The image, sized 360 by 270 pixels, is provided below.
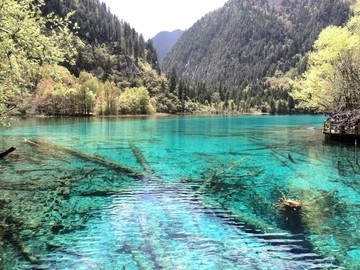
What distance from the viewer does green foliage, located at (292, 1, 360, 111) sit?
45906 millimetres

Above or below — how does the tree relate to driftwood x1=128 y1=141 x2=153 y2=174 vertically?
above

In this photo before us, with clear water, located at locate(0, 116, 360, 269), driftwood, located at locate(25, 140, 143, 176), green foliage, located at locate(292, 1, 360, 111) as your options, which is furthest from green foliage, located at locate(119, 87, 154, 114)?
clear water, located at locate(0, 116, 360, 269)

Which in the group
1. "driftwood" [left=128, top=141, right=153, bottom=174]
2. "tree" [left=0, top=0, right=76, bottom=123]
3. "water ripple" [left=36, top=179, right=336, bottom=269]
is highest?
"tree" [left=0, top=0, right=76, bottom=123]

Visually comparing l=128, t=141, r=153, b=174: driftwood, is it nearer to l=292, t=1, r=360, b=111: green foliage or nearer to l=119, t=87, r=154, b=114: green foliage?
l=292, t=1, r=360, b=111: green foliage

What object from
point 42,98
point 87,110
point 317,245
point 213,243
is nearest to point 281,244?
point 317,245

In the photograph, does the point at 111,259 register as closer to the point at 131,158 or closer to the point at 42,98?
the point at 131,158

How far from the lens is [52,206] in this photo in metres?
17.3

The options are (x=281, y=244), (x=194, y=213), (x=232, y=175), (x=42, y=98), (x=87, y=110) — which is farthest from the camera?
(x=87, y=110)

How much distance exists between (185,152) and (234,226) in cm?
2515

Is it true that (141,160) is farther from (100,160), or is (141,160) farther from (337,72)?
(337,72)

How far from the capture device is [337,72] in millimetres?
51469

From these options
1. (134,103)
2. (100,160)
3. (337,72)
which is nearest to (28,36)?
(100,160)

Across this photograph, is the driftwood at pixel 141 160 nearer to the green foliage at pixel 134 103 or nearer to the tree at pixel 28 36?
the tree at pixel 28 36

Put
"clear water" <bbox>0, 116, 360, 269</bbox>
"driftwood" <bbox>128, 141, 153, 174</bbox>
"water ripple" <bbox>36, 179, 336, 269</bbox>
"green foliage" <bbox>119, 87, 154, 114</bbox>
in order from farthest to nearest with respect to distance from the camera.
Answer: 1. "green foliage" <bbox>119, 87, 154, 114</bbox>
2. "driftwood" <bbox>128, 141, 153, 174</bbox>
3. "clear water" <bbox>0, 116, 360, 269</bbox>
4. "water ripple" <bbox>36, 179, 336, 269</bbox>
